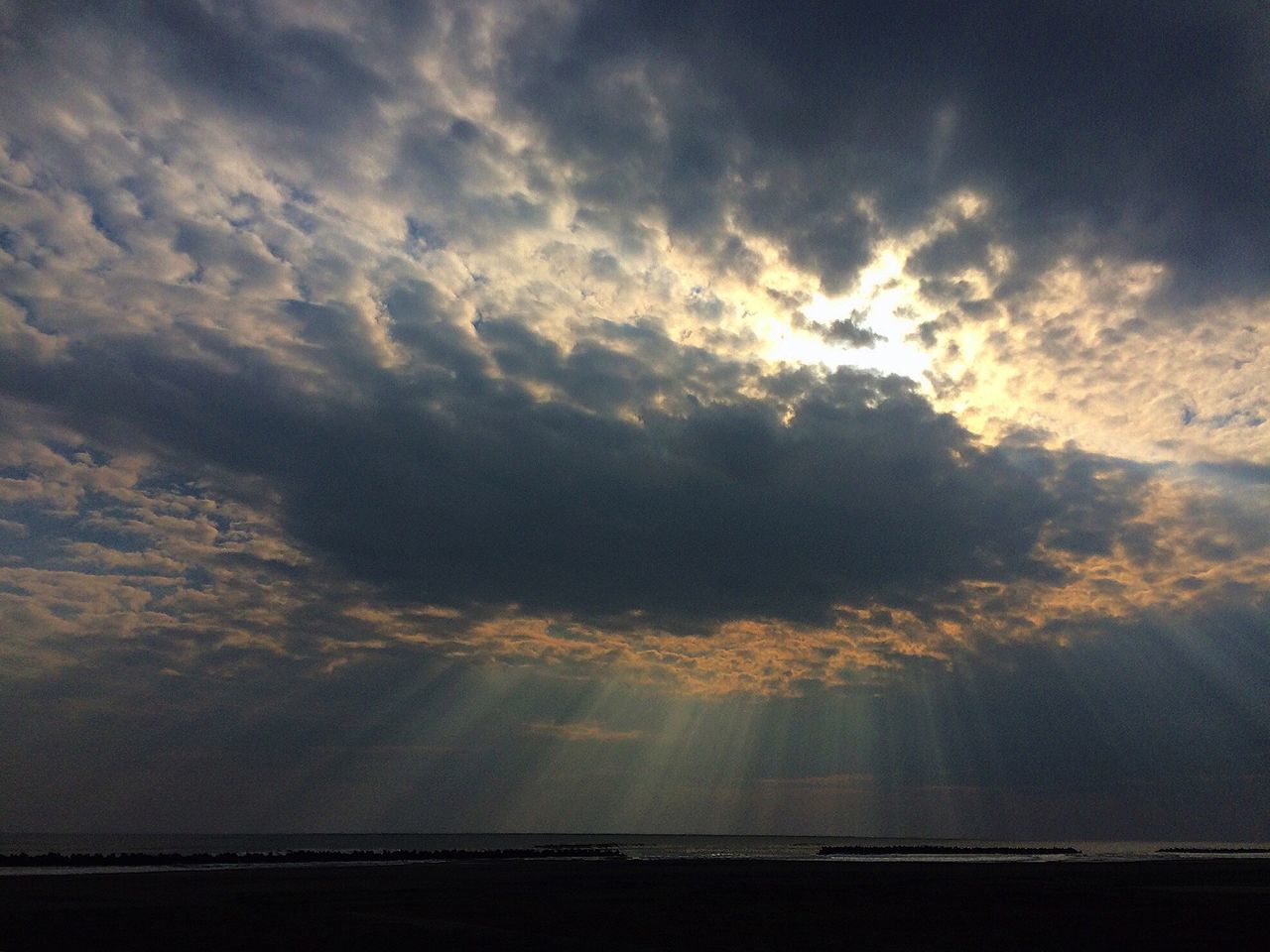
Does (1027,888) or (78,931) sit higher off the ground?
(1027,888)

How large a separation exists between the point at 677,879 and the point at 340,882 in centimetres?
2040

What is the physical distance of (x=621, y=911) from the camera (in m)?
37.7

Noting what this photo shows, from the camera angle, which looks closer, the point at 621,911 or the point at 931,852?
the point at 621,911

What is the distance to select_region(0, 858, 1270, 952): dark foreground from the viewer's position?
28.8m

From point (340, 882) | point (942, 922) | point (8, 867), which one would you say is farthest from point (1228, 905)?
point (8, 867)

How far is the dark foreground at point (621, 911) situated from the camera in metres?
28.8

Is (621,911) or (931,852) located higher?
(931,852)

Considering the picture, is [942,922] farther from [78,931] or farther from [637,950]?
[78,931]

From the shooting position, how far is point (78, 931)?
30188mm

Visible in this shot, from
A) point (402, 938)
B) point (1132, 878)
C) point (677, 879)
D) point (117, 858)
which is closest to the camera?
point (402, 938)

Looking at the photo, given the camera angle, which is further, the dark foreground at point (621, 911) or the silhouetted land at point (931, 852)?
the silhouetted land at point (931, 852)

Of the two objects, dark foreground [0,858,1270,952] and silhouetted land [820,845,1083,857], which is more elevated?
silhouetted land [820,845,1083,857]

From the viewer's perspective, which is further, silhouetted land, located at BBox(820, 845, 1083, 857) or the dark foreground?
silhouetted land, located at BBox(820, 845, 1083, 857)

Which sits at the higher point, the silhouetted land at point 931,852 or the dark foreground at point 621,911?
the silhouetted land at point 931,852
